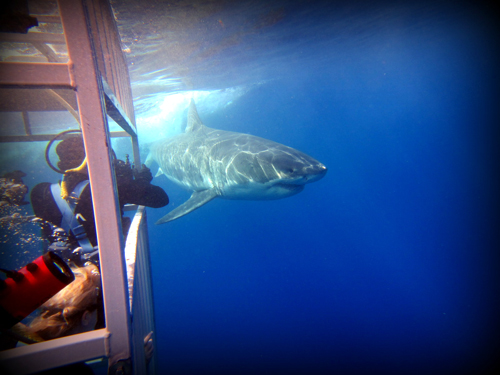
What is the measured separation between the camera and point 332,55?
1670 centimetres

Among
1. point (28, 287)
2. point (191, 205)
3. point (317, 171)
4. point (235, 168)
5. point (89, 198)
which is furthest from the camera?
point (191, 205)

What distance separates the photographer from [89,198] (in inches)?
87.0

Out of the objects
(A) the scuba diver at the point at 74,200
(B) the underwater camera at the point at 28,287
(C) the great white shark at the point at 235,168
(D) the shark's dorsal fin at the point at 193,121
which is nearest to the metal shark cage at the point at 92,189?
(B) the underwater camera at the point at 28,287

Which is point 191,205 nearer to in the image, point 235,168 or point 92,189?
point 235,168

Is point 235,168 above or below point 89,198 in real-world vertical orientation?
above

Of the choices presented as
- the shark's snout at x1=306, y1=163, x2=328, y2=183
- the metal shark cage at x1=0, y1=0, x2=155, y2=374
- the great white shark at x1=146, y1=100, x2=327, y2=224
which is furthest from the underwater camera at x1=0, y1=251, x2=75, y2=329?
the shark's snout at x1=306, y1=163, x2=328, y2=183

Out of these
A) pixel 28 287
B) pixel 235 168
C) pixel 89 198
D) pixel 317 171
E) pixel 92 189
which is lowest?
pixel 28 287

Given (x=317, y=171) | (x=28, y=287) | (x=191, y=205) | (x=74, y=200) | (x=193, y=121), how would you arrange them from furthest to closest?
1. (x=193, y=121)
2. (x=191, y=205)
3. (x=317, y=171)
4. (x=74, y=200)
5. (x=28, y=287)

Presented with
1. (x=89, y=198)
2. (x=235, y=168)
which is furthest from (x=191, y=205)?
(x=89, y=198)

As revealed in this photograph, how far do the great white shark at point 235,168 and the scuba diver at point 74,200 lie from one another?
6.80 ft

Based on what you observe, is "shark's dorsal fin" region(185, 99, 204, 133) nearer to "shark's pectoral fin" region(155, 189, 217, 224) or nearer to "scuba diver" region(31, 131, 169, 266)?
"shark's pectoral fin" region(155, 189, 217, 224)

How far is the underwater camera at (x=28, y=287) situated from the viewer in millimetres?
1108

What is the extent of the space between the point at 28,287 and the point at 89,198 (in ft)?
4.01

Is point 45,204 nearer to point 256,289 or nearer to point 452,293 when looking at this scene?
point 256,289
